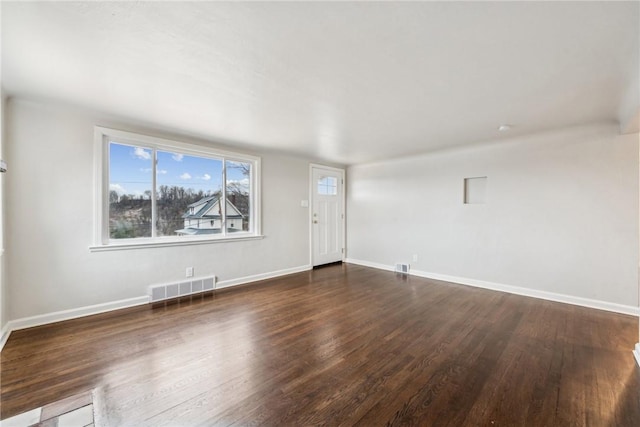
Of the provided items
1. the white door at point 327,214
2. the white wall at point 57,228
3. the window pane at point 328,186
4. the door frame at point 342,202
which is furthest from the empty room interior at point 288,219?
the window pane at point 328,186

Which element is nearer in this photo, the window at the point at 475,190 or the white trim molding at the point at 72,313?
the white trim molding at the point at 72,313

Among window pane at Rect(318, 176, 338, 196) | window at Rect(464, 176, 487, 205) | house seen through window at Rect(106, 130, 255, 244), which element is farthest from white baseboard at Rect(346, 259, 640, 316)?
house seen through window at Rect(106, 130, 255, 244)

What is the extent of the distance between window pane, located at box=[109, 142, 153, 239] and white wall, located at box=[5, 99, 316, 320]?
0.23m

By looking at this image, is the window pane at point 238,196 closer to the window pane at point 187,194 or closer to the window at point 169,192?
the window at point 169,192

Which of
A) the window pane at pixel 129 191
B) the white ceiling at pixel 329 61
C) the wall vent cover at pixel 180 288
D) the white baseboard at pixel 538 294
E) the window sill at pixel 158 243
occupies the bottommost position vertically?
the white baseboard at pixel 538 294

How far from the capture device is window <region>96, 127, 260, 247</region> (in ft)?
10.2

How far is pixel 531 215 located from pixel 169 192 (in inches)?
202

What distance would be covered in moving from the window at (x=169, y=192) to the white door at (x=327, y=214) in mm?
1400

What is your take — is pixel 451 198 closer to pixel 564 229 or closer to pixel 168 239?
pixel 564 229

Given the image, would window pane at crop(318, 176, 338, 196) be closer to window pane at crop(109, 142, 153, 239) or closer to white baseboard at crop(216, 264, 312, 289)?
white baseboard at crop(216, 264, 312, 289)

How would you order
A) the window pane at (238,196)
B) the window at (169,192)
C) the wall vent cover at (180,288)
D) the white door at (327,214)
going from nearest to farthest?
the window at (169,192) → the wall vent cover at (180,288) → the window pane at (238,196) → the white door at (327,214)

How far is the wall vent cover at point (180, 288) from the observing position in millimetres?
3355

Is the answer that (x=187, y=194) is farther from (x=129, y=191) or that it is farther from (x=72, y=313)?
(x=72, y=313)

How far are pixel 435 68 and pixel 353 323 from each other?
8.10 feet
